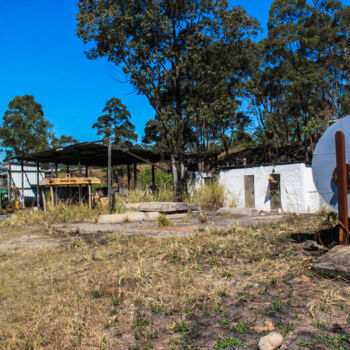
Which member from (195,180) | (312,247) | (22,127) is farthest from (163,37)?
(22,127)

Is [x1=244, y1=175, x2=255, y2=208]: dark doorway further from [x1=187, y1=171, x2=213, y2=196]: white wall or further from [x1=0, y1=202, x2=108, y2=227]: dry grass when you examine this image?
[x1=0, y1=202, x2=108, y2=227]: dry grass

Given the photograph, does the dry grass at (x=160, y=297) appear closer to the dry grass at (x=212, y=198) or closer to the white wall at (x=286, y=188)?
the white wall at (x=286, y=188)

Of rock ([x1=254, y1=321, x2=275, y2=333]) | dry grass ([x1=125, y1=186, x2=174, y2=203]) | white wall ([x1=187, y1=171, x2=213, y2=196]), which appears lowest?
rock ([x1=254, y1=321, x2=275, y2=333])

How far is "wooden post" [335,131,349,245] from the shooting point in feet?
13.8

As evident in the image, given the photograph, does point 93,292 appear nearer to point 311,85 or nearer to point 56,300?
point 56,300

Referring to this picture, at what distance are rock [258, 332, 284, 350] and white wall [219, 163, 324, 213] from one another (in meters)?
12.7

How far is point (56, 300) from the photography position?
10.7 feet

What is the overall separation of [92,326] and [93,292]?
0.72m

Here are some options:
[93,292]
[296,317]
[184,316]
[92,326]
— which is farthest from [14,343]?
[296,317]

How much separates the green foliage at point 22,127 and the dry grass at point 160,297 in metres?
32.0

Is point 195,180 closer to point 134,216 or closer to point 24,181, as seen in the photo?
point 134,216

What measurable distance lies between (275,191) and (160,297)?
12.9 m

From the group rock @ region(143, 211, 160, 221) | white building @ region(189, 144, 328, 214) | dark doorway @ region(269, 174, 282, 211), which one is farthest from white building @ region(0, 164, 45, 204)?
dark doorway @ region(269, 174, 282, 211)

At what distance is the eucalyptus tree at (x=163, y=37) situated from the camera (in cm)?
1609
